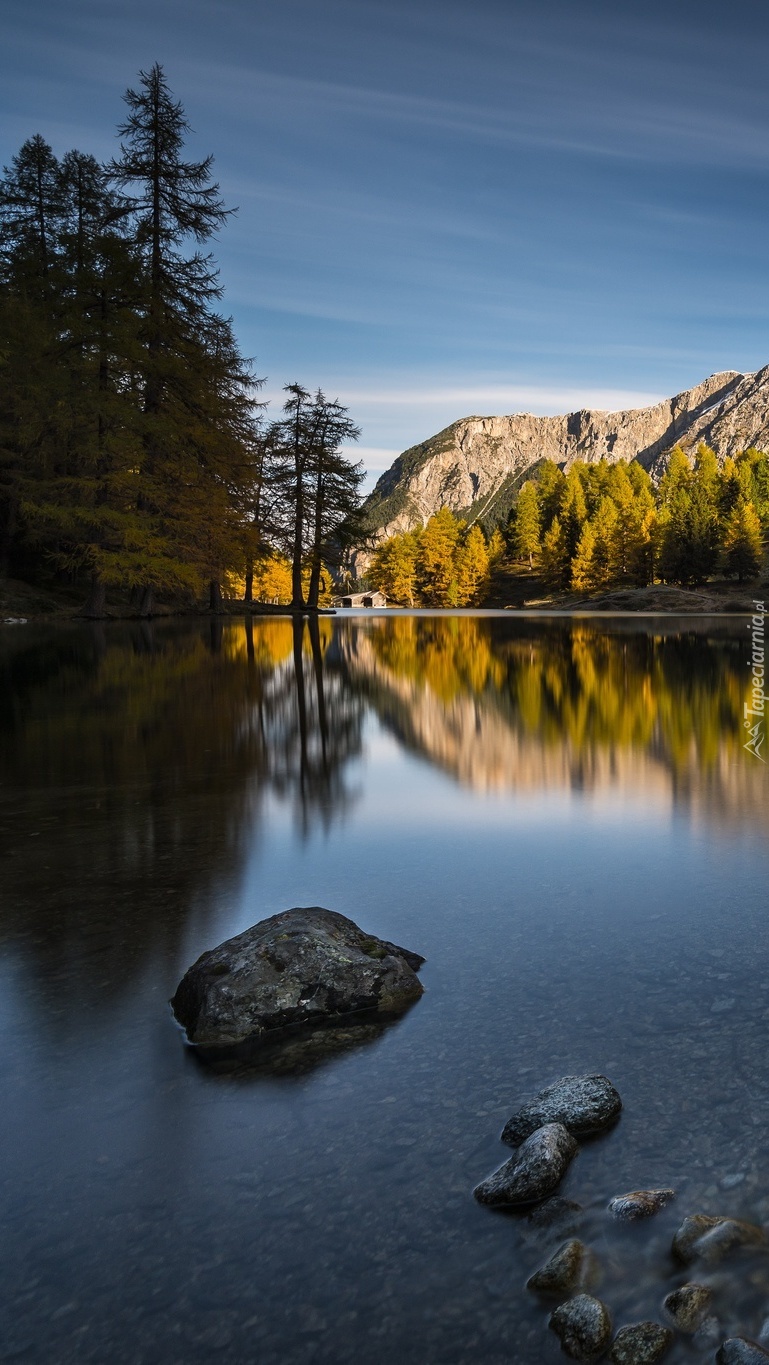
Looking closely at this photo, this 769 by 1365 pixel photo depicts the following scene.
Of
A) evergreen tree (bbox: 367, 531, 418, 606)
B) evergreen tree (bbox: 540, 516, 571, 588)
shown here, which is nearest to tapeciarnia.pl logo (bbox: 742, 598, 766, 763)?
evergreen tree (bbox: 540, 516, 571, 588)

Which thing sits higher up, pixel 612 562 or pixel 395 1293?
pixel 612 562

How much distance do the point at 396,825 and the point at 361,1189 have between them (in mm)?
5353

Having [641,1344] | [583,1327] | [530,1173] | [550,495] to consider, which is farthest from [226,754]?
[550,495]

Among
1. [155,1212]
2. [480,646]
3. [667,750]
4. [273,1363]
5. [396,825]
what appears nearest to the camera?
[273,1363]

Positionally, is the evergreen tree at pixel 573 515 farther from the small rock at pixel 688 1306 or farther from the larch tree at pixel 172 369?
the small rock at pixel 688 1306

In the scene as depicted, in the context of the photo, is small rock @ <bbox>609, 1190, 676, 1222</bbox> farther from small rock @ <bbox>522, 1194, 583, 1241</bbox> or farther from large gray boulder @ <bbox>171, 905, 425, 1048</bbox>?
large gray boulder @ <bbox>171, 905, 425, 1048</bbox>

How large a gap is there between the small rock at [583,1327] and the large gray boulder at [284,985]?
2.08 m

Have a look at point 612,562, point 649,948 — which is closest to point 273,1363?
point 649,948

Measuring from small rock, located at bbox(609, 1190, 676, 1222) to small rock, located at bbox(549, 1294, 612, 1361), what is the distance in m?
0.42

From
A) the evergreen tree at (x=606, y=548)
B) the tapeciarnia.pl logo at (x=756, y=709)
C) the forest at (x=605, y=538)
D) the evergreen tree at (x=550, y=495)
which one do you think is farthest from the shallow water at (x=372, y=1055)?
the evergreen tree at (x=550, y=495)

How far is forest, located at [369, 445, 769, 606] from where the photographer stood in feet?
294

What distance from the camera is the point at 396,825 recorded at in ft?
28.3

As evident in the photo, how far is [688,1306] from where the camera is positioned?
8.93 feet

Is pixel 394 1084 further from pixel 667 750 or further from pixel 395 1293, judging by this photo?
pixel 667 750
